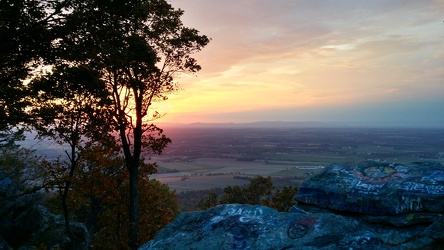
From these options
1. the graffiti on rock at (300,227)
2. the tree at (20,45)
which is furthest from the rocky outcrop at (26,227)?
the graffiti on rock at (300,227)

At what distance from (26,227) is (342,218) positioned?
60.0 ft

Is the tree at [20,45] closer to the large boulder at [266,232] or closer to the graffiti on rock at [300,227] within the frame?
the large boulder at [266,232]

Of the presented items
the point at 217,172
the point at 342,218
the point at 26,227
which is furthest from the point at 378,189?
the point at 217,172

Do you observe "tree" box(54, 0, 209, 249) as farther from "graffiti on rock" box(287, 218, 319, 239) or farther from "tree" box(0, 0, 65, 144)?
"graffiti on rock" box(287, 218, 319, 239)

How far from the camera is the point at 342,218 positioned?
6.52 meters

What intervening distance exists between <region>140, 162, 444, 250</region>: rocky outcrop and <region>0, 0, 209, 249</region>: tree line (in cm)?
799

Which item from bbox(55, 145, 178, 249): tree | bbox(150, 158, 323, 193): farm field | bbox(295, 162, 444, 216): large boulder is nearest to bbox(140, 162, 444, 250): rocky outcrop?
bbox(295, 162, 444, 216): large boulder

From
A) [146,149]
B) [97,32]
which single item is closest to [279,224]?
[97,32]

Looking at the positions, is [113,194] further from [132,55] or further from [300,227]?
[300,227]

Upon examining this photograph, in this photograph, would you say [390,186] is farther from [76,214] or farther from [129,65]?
[76,214]

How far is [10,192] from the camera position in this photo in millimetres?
16875

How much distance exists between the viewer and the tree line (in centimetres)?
1169

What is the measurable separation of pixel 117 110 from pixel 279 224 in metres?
11.7

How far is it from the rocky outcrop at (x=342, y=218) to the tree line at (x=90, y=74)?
7.99 meters
